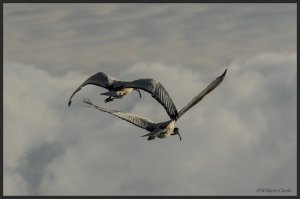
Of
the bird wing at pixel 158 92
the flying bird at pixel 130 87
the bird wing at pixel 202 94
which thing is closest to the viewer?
the bird wing at pixel 158 92

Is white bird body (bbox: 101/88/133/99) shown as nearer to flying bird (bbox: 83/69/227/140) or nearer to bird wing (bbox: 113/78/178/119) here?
flying bird (bbox: 83/69/227/140)

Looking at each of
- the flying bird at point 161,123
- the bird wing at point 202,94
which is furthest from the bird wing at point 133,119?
the bird wing at point 202,94

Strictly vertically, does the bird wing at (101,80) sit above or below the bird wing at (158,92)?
above

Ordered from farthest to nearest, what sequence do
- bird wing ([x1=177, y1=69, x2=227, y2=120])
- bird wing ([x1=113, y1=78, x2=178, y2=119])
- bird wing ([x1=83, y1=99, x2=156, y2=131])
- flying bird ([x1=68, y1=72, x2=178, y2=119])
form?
bird wing ([x1=83, y1=99, x2=156, y2=131]), bird wing ([x1=177, y1=69, x2=227, y2=120]), flying bird ([x1=68, y1=72, x2=178, y2=119]), bird wing ([x1=113, y1=78, x2=178, y2=119])

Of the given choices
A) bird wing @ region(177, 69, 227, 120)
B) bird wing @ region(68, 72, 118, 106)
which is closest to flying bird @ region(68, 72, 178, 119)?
bird wing @ region(68, 72, 118, 106)

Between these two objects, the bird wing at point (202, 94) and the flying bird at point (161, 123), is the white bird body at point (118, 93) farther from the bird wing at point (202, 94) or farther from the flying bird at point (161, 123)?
the bird wing at point (202, 94)

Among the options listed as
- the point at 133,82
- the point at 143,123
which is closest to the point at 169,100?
the point at 133,82

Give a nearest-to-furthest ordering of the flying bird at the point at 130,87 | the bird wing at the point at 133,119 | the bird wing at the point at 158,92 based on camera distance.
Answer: the bird wing at the point at 158,92, the flying bird at the point at 130,87, the bird wing at the point at 133,119
